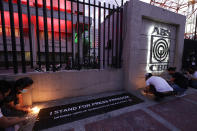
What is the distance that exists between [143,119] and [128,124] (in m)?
0.51

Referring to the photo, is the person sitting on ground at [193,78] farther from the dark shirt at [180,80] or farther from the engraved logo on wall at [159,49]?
the dark shirt at [180,80]

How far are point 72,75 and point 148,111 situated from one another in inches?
114

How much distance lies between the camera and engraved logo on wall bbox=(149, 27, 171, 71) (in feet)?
16.0

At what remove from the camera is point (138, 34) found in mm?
4258

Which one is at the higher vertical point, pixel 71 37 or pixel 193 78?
pixel 71 37

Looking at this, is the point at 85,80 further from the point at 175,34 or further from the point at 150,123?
the point at 175,34

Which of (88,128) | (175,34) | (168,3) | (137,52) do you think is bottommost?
(88,128)

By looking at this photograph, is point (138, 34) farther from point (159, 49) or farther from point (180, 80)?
point (180, 80)

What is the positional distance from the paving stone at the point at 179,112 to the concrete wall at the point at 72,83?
6.21 feet

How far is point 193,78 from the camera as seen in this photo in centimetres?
504

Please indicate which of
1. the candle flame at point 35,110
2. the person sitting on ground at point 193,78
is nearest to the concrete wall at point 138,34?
the person sitting on ground at point 193,78

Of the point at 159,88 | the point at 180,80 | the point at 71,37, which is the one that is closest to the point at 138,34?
the point at 159,88

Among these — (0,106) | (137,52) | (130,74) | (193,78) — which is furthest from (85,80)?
(193,78)

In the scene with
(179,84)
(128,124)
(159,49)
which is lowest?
(128,124)
